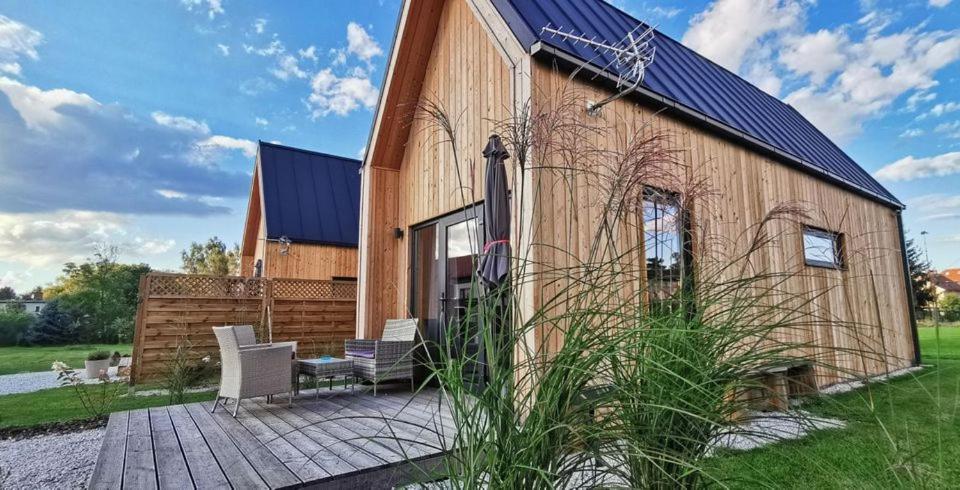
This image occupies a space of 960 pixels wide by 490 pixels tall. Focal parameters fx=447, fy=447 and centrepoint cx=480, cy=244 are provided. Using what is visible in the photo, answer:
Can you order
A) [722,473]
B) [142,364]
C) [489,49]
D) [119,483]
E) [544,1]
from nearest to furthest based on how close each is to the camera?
1. [722,473]
2. [119,483]
3. [489,49]
4. [544,1]
5. [142,364]

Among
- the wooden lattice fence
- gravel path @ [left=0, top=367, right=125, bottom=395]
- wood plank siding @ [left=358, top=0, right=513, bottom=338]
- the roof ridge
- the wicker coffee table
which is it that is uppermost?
the roof ridge

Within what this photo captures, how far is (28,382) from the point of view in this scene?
8.13 metres

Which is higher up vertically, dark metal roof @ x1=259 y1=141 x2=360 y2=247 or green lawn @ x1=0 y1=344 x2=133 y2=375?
dark metal roof @ x1=259 y1=141 x2=360 y2=247

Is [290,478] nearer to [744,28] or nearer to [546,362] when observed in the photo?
[546,362]

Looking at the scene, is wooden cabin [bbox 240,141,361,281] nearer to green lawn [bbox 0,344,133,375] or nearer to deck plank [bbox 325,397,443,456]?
green lawn [bbox 0,344,133,375]

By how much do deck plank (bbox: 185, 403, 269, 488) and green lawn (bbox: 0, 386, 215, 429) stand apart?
230 cm

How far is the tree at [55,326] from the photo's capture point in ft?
46.9

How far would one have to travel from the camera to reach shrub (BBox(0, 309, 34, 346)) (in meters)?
14.1

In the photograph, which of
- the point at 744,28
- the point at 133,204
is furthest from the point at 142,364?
the point at 133,204

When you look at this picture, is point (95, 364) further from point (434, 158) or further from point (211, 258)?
point (211, 258)

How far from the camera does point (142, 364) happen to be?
7.42 metres

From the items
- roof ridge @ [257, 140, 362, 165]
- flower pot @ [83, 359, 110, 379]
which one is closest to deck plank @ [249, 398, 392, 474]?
flower pot @ [83, 359, 110, 379]

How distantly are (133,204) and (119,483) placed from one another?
20.7 meters

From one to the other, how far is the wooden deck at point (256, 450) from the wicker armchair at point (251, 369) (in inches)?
8.7
